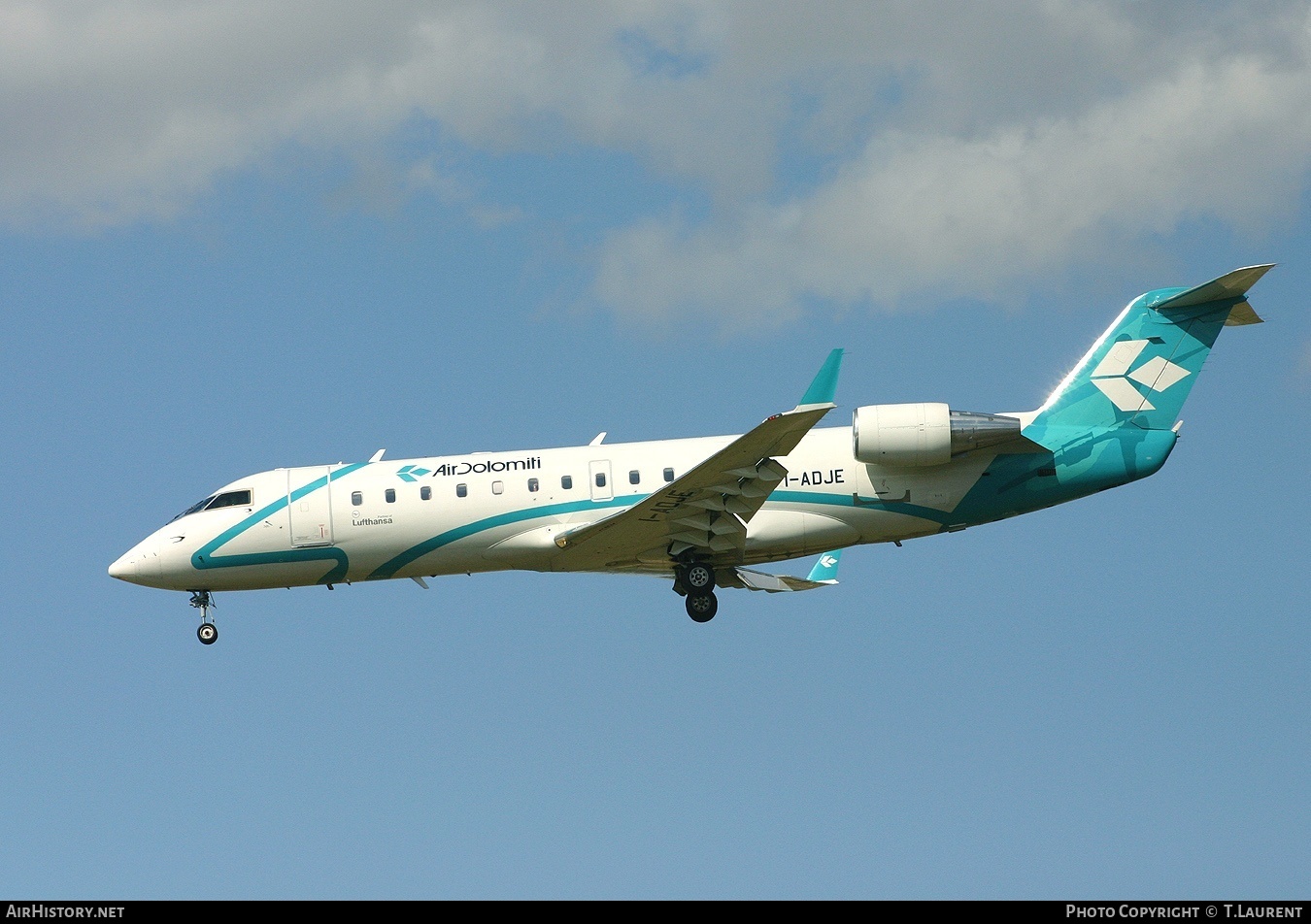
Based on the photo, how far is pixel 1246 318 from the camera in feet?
99.6

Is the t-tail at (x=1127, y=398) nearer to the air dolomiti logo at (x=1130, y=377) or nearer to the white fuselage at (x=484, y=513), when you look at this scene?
the air dolomiti logo at (x=1130, y=377)

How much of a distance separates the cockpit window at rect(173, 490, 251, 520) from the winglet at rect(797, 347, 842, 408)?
1182 cm

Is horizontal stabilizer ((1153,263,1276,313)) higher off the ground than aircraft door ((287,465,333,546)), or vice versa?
horizontal stabilizer ((1153,263,1276,313))

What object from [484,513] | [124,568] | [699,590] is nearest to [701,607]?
[699,590]

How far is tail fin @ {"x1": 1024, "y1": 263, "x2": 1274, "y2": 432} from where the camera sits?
97.7 ft

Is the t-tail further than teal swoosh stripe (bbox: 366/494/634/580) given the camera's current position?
No

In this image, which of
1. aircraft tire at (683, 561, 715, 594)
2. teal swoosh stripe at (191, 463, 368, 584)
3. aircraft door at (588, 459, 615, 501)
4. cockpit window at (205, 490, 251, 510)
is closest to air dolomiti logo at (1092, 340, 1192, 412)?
aircraft tire at (683, 561, 715, 594)

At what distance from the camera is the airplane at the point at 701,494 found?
94.3ft

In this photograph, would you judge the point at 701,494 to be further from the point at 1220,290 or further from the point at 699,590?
the point at 1220,290

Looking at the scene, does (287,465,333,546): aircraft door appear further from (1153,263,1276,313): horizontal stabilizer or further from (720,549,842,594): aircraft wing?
(1153,263,1276,313): horizontal stabilizer

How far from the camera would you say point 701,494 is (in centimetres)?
2797

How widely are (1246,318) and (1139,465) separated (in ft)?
12.8

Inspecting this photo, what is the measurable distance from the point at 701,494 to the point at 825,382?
350 centimetres
